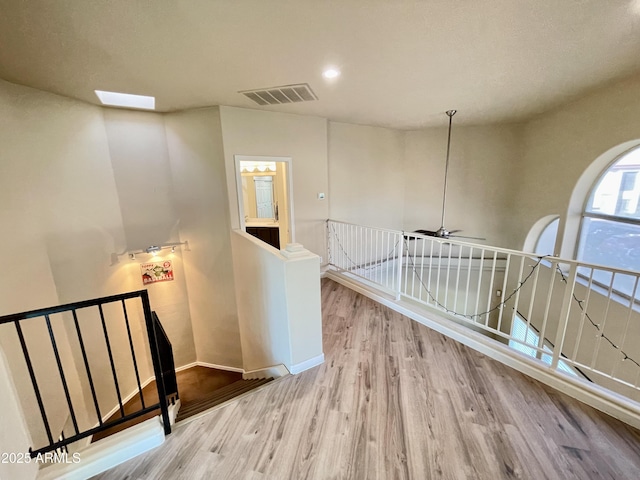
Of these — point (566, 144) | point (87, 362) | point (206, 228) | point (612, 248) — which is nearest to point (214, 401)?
point (87, 362)

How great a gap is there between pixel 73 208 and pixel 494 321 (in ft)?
25.5

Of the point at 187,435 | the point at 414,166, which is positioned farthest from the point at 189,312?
the point at 414,166

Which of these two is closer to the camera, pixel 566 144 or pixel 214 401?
pixel 214 401

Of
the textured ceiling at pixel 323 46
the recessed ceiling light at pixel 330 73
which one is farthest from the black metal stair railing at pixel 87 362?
the recessed ceiling light at pixel 330 73

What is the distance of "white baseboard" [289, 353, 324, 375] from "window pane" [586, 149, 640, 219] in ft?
12.7

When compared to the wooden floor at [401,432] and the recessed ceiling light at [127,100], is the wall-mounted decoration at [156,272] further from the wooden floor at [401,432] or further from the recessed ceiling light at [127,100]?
the wooden floor at [401,432]

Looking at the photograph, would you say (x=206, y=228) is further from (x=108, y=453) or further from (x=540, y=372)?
(x=540, y=372)

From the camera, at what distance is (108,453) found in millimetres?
1586

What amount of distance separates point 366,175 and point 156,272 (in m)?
4.39

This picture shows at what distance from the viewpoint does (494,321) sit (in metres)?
5.68

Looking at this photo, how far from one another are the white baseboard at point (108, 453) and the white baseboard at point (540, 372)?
2724 mm

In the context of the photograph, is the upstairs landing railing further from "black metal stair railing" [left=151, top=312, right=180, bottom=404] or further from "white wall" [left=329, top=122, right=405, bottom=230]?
"black metal stair railing" [left=151, top=312, right=180, bottom=404]

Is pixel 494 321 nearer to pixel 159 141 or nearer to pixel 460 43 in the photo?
pixel 460 43

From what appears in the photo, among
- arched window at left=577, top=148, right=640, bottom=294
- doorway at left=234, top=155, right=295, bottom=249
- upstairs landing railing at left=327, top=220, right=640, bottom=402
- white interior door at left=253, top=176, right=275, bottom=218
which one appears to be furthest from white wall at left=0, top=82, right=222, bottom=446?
arched window at left=577, top=148, right=640, bottom=294
